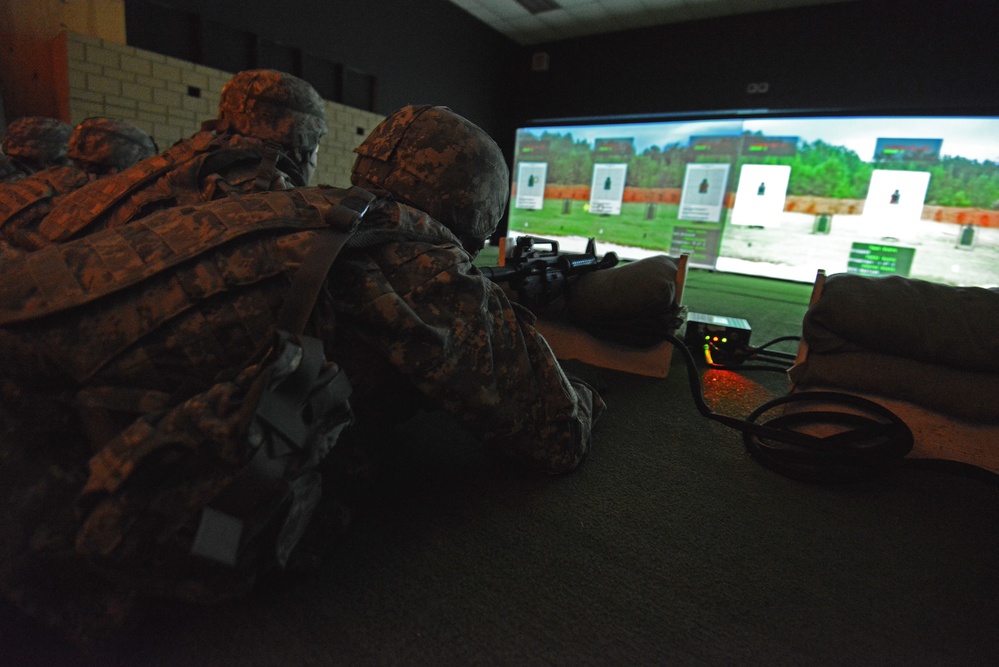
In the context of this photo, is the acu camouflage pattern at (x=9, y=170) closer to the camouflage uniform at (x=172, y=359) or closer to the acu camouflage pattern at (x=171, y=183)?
the acu camouflage pattern at (x=171, y=183)

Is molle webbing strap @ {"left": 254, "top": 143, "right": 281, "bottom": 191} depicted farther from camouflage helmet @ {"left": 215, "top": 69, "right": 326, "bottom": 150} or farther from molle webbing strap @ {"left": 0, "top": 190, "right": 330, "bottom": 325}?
molle webbing strap @ {"left": 0, "top": 190, "right": 330, "bottom": 325}

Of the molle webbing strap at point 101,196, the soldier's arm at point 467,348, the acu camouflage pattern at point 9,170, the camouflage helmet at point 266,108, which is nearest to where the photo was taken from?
the soldier's arm at point 467,348

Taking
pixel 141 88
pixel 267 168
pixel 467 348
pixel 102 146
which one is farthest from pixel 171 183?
pixel 141 88

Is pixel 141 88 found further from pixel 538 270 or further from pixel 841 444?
pixel 841 444

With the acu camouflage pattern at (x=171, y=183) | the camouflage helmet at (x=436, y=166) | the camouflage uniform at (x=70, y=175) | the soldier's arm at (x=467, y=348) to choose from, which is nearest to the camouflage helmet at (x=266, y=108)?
the acu camouflage pattern at (x=171, y=183)

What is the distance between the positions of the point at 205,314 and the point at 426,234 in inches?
16.5

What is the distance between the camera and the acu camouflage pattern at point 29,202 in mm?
1822

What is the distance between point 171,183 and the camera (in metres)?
1.58

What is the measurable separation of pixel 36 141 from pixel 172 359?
289 cm

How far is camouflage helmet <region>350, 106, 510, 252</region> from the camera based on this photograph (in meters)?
1.16

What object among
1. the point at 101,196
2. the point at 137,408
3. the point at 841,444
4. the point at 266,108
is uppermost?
the point at 266,108

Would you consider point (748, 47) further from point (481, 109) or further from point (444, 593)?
point (444, 593)

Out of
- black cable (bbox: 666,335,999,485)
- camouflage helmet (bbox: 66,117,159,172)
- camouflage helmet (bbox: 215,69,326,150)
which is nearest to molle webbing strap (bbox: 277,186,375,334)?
black cable (bbox: 666,335,999,485)

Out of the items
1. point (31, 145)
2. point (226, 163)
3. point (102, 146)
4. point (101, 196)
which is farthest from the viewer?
point (31, 145)
